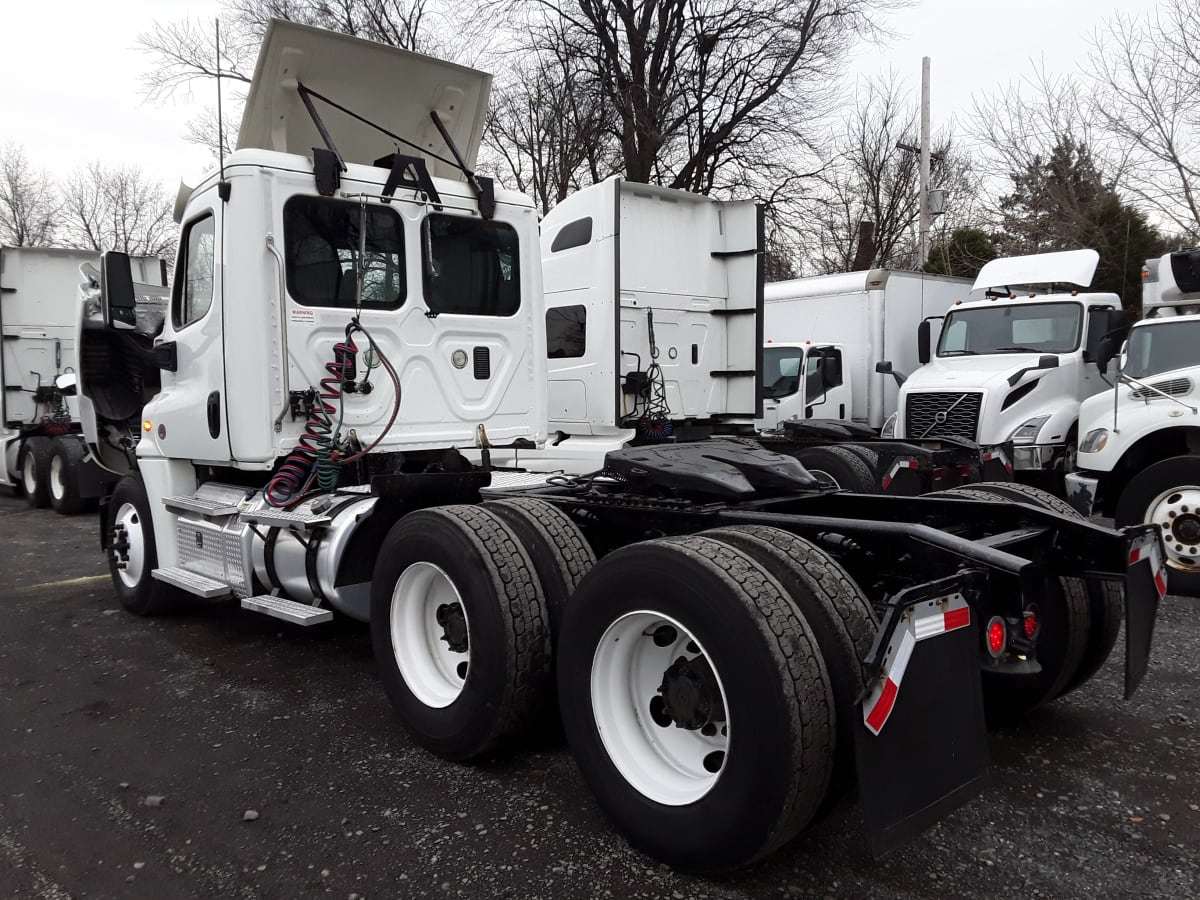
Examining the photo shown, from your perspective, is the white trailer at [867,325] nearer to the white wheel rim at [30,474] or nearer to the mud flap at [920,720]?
the mud flap at [920,720]

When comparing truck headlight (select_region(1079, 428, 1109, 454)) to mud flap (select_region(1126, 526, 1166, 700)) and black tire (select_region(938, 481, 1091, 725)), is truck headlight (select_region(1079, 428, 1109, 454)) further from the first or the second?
mud flap (select_region(1126, 526, 1166, 700))

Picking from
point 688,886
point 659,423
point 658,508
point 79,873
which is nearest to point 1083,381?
point 659,423

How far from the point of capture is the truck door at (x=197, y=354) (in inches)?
204

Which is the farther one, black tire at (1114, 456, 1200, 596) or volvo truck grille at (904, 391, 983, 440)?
volvo truck grille at (904, 391, 983, 440)

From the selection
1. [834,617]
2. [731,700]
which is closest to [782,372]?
[834,617]

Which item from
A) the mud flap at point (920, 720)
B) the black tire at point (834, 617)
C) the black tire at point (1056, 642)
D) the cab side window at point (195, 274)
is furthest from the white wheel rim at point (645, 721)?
the cab side window at point (195, 274)

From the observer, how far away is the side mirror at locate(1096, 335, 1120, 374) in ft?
27.0

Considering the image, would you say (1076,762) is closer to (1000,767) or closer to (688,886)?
(1000,767)

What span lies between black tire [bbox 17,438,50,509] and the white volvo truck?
39.0 feet

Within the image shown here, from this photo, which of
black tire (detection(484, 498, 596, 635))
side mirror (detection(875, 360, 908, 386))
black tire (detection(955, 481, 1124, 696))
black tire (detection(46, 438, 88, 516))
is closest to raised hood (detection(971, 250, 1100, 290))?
side mirror (detection(875, 360, 908, 386))

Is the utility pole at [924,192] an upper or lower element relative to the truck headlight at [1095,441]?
upper

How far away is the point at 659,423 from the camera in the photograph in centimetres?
892

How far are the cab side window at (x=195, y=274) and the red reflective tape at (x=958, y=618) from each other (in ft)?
14.4

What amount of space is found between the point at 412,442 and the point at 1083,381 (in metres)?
8.13
